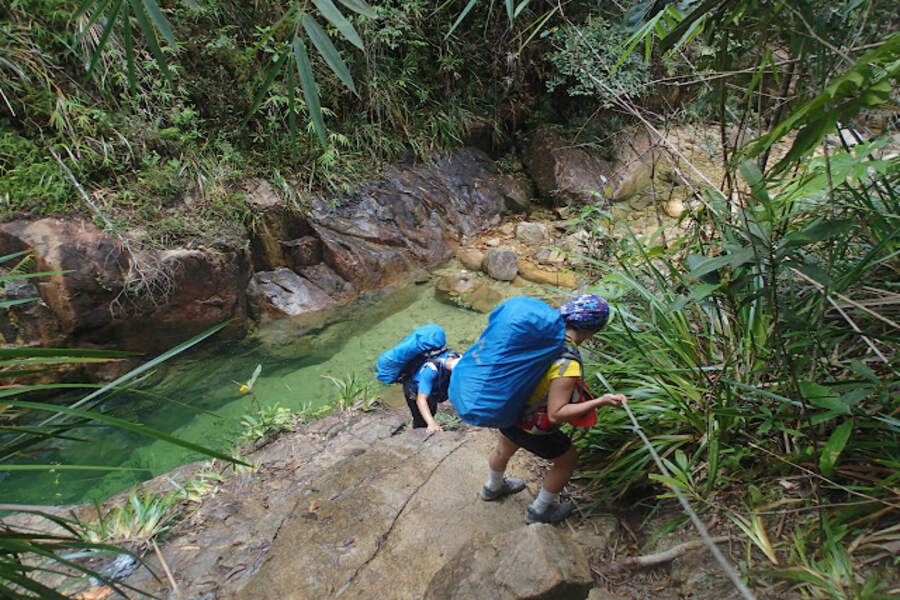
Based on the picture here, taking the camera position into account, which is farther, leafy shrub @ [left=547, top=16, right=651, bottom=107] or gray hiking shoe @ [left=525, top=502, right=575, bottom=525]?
leafy shrub @ [left=547, top=16, right=651, bottom=107]

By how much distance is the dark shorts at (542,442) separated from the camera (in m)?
1.99

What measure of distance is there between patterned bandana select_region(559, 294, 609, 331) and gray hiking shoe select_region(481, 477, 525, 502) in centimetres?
93

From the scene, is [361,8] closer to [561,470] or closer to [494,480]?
[561,470]

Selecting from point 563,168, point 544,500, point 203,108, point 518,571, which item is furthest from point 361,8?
point 563,168

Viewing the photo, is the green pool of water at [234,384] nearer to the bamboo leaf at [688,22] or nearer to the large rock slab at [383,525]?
the large rock slab at [383,525]

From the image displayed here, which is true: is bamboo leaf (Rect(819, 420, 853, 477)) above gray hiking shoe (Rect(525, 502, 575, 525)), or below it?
above

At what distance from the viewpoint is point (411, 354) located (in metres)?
2.94

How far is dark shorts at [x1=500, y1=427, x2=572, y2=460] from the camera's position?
1.99 m

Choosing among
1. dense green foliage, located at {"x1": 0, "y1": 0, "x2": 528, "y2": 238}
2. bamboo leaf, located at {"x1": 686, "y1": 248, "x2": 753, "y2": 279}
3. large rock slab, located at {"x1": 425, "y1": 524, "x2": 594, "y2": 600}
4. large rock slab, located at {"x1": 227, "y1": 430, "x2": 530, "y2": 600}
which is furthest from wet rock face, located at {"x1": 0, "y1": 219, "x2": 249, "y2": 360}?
bamboo leaf, located at {"x1": 686, "y1": 248, "x2": 753, "y2": 279}

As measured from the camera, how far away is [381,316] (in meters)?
5.48

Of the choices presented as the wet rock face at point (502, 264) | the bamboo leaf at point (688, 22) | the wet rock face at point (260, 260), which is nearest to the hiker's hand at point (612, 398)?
the bamboo leaf at point (688, 22)

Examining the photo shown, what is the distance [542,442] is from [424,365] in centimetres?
107

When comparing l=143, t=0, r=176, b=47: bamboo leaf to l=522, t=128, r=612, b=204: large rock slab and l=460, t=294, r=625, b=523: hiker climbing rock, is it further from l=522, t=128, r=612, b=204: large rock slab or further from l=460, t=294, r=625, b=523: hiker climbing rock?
l=522, t=128, r=612, b=204: large rock slab

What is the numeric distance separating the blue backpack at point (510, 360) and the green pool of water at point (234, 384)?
233 centimetres
